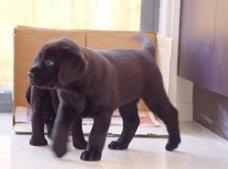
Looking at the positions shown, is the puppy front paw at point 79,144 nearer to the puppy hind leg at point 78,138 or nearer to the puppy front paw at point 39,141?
the puppy hind leg at point 78,138

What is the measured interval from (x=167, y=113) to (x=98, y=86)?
0.30 m

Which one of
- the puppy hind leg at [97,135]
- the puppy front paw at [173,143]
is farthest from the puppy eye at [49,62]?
the puppy front paw at [173,143]

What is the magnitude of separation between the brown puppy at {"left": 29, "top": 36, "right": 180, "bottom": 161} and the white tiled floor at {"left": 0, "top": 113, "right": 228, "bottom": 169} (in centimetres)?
4

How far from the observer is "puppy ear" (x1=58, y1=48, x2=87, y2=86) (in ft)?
4.58

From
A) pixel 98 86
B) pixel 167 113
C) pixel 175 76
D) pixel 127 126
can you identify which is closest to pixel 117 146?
pixel 127 126

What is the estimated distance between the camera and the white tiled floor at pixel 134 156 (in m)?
1.50

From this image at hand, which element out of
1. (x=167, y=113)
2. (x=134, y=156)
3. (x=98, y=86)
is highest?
(x=98, y=86)

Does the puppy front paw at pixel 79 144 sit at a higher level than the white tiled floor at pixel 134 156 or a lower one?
higher

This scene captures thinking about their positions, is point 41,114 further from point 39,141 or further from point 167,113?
point 167,113

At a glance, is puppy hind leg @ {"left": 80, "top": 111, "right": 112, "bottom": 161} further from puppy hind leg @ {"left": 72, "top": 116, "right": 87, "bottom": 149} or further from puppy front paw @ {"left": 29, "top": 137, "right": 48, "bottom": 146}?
puppy front paw @ {"left": 29, "top": 137, "right": 48, "bottom": 146}

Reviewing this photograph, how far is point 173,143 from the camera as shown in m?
1.71

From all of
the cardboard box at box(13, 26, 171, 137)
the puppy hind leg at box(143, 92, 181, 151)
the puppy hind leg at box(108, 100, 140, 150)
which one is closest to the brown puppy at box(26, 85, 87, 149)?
the puppy hind leg at box(108, 100, 140, 150)

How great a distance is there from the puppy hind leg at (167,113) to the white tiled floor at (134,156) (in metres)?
0.03

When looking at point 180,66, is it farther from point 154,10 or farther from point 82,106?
point 82,106
